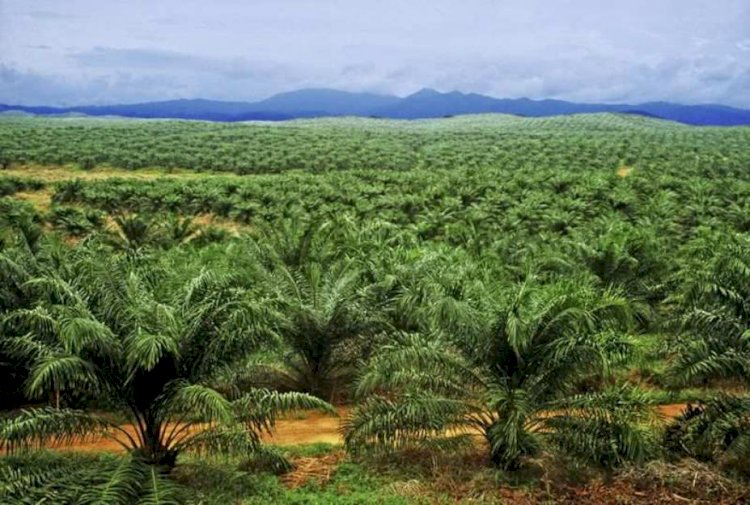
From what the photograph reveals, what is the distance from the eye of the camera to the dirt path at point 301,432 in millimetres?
10594

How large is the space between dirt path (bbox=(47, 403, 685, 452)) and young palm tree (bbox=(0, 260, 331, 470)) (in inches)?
60.0

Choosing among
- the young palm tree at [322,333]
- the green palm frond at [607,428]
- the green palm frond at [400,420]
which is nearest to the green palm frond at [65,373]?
the green palm frond at [400,420]

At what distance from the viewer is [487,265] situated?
679 inches

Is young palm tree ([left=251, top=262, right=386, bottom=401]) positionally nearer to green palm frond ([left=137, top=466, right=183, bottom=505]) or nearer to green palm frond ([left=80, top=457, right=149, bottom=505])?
green palm frond ([left=137, top=466, right=183, bottom=505])

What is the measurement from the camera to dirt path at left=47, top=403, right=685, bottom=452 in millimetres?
10594

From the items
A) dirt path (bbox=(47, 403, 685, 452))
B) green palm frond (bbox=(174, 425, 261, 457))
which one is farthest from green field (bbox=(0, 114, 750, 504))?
dirt path (bbox=(47, 403, 685, 452))

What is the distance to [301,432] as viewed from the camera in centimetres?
1154

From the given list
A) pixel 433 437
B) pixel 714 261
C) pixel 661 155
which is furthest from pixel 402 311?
pixel 661 155

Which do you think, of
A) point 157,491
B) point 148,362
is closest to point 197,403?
point 148,362

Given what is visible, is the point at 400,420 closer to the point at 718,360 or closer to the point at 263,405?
the point at 263,405

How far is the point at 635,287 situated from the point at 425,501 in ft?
39.1

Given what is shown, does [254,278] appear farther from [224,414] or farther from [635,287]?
[635,287]

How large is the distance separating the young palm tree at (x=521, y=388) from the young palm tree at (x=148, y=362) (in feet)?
4.23

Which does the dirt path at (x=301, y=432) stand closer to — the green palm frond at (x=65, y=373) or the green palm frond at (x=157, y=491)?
the green palm frond at (x=65, y=373)
